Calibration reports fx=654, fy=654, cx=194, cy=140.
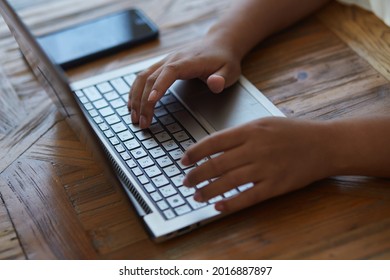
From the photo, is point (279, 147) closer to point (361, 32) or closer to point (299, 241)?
point (299, 241)

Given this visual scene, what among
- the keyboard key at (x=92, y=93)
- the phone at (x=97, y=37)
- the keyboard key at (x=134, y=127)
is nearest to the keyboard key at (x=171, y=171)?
the keyboard key at (x=134, y=127)

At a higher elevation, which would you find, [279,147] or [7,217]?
[279,147]

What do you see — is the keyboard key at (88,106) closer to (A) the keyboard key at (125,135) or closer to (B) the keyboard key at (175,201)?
(A) the keyboard key at (125,135)

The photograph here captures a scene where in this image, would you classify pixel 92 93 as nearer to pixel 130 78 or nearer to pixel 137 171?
pixel 130 78

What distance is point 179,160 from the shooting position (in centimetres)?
81

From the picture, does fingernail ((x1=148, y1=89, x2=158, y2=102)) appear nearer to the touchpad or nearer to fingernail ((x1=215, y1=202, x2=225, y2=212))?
the touchpad

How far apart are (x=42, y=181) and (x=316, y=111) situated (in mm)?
375

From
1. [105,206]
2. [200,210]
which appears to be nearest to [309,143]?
[200,210]

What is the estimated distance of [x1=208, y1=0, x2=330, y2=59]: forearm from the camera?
1.00 metres

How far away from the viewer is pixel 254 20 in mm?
1033

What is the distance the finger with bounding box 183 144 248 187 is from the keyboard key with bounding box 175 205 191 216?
0.10 feet

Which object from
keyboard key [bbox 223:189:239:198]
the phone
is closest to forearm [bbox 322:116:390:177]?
keyboard key [bbox 223:189:239:198]

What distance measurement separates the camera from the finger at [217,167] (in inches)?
29.2
